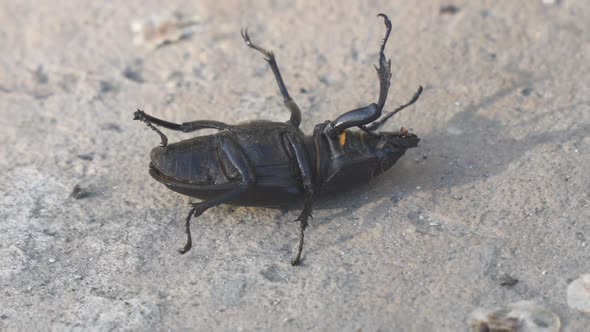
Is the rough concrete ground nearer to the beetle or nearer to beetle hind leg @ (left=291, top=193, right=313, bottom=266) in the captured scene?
beetle hind leg @ (left=291, top=193, right=313, bottom=266)

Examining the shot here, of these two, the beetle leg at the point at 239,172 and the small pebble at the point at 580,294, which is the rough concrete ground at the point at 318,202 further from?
the beetle leg at the point at 239,172

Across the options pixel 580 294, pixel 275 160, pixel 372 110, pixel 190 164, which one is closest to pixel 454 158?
pixel 372 110

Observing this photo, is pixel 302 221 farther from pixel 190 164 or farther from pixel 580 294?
pixel 580 294

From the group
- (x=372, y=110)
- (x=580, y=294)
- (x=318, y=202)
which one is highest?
(x=372, y=110)

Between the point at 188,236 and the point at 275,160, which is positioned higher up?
the point at 275,160

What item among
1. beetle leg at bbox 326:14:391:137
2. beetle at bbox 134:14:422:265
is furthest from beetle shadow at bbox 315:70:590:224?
beetle leg at bbox 326:14:391:137

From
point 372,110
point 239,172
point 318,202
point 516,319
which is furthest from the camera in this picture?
point 318,202

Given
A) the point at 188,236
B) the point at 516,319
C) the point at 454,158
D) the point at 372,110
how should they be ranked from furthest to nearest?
the point at 454,158
the point at 372,110
the point at 188,236
the point at 516,319

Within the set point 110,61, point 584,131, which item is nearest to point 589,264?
point 584,131
